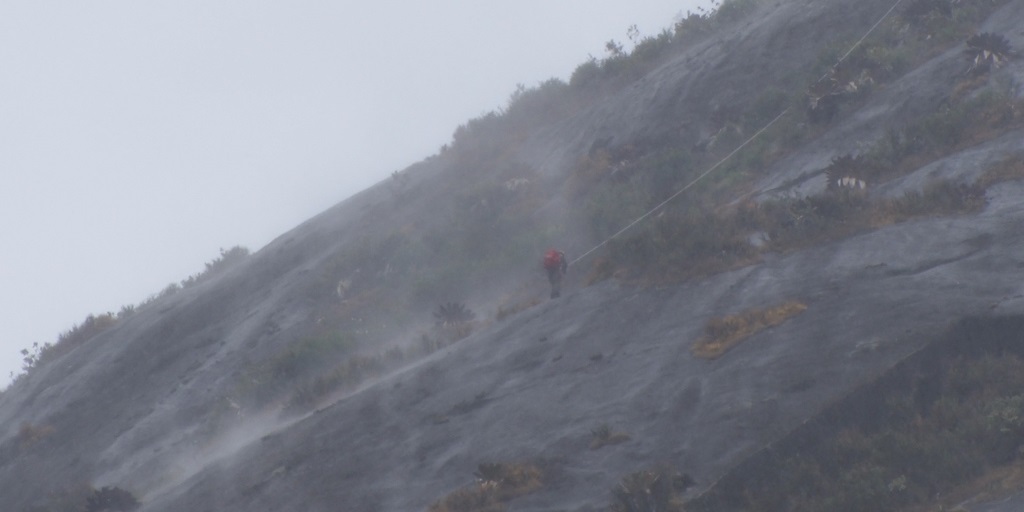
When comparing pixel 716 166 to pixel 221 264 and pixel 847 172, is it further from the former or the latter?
pixel 221 264

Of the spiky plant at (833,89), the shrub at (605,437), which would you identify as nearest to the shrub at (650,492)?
the shrub at (605,437)

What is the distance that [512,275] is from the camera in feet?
90.2

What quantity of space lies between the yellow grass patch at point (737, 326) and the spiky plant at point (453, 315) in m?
9.16

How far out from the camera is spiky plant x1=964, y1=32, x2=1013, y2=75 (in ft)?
76.7

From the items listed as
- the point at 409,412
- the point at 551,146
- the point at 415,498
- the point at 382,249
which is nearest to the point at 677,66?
the point at 551,146

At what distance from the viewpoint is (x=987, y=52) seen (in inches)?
929

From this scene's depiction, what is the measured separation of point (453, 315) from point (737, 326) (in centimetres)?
983

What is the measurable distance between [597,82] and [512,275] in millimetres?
14991

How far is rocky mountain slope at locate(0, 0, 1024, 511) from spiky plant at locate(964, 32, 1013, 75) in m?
0.21

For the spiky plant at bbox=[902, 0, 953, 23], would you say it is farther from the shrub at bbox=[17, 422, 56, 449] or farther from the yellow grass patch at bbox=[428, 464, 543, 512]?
the shrub at bbox=[17, 422, 56, 449]

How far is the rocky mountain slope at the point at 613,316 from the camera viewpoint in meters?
14.0

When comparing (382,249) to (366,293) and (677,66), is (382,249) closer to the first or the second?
(366,293)

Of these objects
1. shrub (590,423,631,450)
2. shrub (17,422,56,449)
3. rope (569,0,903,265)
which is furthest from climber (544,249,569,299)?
shrub (17,422,56,449)

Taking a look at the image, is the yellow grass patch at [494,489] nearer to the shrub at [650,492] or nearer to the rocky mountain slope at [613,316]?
the rocky mountain slope at [613,316]
